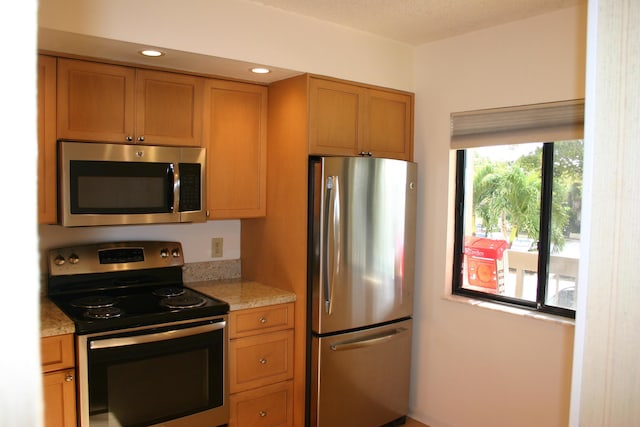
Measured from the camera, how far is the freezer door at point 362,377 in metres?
2.84

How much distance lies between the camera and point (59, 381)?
219cm

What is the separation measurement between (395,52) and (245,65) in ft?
3.57

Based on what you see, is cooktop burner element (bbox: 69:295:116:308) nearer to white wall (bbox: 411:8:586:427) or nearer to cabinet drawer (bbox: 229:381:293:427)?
cabinet drawer (bbox: 229:381:293:427)

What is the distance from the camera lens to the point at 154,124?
2.71 metres

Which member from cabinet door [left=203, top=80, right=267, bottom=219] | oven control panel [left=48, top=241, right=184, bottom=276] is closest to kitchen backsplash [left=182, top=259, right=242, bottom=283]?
oven control panel [left=48, top=241, right=184, bottom=276]

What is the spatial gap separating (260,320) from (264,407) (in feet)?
1.64

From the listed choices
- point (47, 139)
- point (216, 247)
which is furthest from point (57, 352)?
point (216, 247)

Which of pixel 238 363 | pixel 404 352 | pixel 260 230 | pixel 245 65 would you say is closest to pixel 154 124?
pixel 245 65

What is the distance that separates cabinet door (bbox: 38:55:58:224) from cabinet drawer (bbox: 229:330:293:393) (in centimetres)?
113

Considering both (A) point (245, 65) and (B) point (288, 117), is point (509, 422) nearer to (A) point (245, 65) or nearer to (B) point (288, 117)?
(B) point (288, 117)

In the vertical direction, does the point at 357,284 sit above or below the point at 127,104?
below

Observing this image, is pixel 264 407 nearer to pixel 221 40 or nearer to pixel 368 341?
pixel 368 341

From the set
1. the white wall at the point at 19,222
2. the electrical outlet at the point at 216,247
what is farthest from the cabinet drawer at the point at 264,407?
the white wall at the point at 19,222

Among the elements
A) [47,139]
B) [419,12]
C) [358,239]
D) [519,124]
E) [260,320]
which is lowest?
[260,320]
